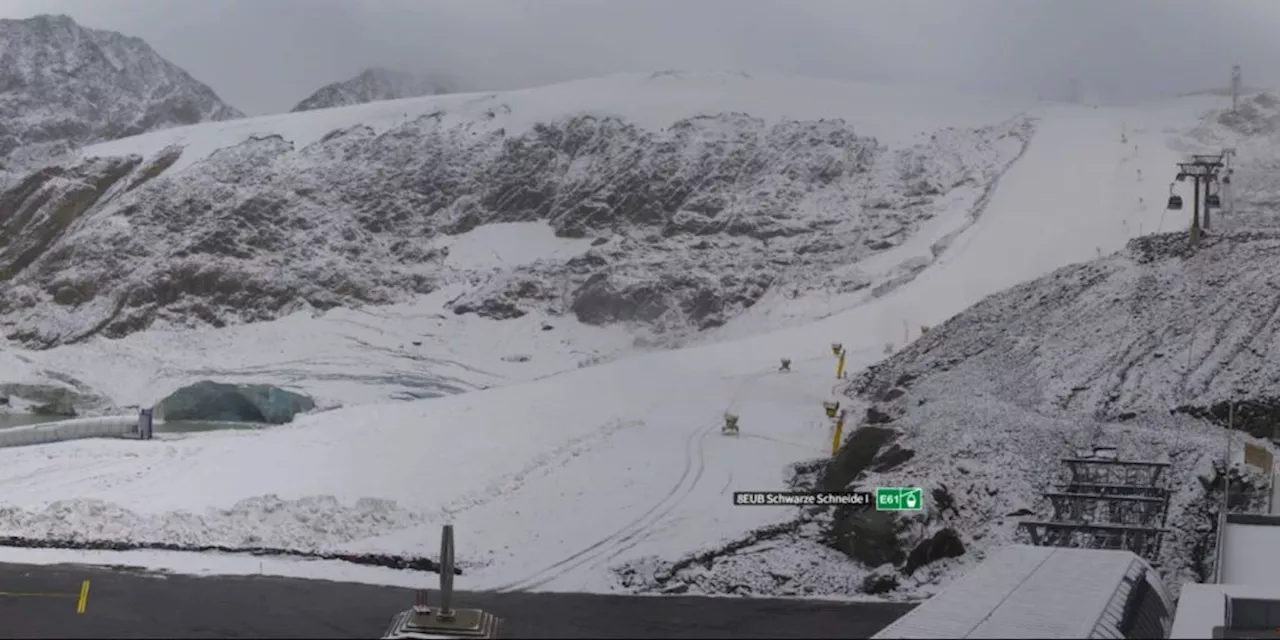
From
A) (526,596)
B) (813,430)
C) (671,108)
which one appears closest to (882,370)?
(813,430)

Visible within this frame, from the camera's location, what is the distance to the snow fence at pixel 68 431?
113 feet

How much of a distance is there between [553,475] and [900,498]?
26.3 ft

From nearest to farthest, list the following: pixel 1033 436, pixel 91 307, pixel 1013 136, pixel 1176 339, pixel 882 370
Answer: pixel 1033 436 < pixel 1176 339 < pixel 882 370 < pixel 91 307 < pixel 1013 136

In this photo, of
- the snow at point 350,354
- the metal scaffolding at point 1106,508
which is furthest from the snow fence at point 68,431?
the metal scaffolding at point 1106,508

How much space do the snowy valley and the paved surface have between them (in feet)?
4.79

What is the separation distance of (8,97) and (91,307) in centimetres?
5491

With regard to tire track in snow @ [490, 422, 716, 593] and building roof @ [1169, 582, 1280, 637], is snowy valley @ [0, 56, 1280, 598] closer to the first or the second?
tire track in snow @ [490, 422, 716, 593]

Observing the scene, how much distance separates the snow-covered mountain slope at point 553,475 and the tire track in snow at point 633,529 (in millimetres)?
52

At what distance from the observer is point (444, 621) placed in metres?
16.1

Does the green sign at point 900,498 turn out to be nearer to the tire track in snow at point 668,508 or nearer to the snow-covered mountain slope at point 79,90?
the tire track in snow at point 668,508

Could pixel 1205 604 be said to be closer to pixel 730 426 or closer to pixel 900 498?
pixel 900 498

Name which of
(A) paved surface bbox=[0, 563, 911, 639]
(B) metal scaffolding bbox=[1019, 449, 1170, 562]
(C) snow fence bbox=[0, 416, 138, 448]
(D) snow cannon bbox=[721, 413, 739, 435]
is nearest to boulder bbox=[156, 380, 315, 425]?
(C) snow fence bbox=[0, 416, 138, 448]

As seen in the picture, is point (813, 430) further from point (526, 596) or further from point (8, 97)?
point (8, 97)

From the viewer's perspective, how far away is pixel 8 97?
111 meters
